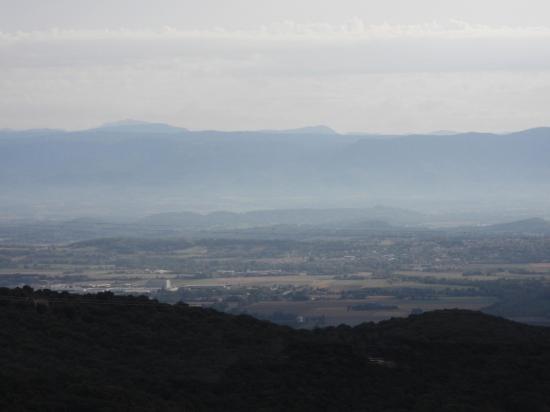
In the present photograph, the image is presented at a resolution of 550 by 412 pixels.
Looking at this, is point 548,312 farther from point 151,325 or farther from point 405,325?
point 151,325

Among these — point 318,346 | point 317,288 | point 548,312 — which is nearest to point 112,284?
point 317,288

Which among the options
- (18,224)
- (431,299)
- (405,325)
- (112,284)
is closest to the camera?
(405,325)

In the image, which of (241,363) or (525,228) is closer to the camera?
(241,363)

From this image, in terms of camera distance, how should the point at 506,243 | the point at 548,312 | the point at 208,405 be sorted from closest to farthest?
1. the point at 208,405
2. the point at 548,312
3. the point at 506,243

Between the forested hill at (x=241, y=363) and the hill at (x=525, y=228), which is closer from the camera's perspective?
the forested hill at (x=241, y=363)

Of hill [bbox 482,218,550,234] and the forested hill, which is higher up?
hill [bbox 482,218,550,234]

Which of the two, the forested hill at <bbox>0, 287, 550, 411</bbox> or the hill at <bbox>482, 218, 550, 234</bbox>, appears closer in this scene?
the forested hill at <bbox>0, 287, 550, 411</bbox>

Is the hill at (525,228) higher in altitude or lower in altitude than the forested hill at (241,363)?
higher

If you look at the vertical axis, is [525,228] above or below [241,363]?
above
